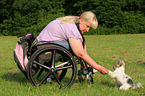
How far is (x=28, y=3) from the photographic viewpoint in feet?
122

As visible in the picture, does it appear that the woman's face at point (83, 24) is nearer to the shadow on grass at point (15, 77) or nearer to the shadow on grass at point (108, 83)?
the shadow on grass at point (108, 83)

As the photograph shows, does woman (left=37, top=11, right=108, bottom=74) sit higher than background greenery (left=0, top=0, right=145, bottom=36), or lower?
higher

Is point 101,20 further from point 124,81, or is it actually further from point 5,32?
point 124,81

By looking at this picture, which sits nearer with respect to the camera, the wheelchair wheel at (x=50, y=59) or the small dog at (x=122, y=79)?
the wheelchair wheel at (x=50, y=59)

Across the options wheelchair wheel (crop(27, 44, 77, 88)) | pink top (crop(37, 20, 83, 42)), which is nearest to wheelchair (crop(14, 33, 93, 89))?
wheelchair wheel (crop(27, 44, 77, 88))

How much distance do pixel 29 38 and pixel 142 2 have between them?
43946mm

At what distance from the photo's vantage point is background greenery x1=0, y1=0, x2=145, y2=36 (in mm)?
37344

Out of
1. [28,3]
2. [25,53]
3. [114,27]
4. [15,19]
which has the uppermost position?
[25,53]

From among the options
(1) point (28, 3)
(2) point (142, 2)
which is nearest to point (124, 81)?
(1) point (28, 3)

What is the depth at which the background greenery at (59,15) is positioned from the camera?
3734 cm

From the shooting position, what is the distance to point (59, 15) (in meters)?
35.5

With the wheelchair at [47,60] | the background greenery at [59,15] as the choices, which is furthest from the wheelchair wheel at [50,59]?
the background greenery at [59,15]

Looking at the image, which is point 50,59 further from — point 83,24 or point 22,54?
point 83,24

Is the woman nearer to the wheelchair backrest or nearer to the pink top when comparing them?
the pink top
